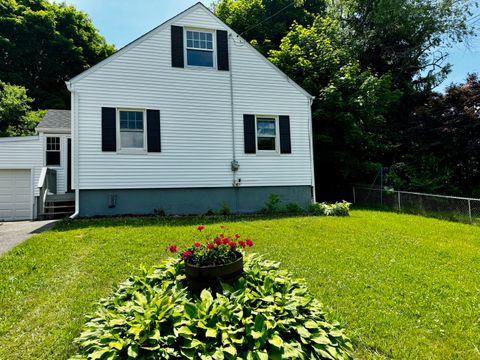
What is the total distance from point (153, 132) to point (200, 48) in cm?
366

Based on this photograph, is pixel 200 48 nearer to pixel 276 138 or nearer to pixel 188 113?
pixel 188 113

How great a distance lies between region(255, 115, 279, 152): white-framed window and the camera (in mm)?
10711

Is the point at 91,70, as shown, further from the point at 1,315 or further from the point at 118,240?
the point at 1,315

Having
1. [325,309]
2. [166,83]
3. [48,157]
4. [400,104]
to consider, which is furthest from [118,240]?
[400,104]

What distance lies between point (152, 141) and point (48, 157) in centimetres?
529

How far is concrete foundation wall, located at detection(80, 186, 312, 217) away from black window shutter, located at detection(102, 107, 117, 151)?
1442 mm

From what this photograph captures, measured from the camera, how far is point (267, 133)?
10828 mm

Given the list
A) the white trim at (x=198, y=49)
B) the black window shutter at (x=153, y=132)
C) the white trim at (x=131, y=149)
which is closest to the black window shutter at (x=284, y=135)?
the white trim at (x=198, y=49)

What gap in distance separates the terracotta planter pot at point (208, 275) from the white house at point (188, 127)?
708cm

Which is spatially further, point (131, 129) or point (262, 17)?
point (262, 17)

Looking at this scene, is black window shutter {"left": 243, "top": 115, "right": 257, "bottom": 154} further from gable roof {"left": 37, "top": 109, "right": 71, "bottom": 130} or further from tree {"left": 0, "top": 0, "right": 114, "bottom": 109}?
tree {"left": 0, "top": 0, "right": 114, "bottom": 109}

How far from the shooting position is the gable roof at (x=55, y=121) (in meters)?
11.4

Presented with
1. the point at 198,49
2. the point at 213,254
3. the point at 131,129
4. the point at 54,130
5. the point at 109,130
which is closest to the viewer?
the point at 213,254

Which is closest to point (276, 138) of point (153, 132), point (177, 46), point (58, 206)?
point (153, 132)
